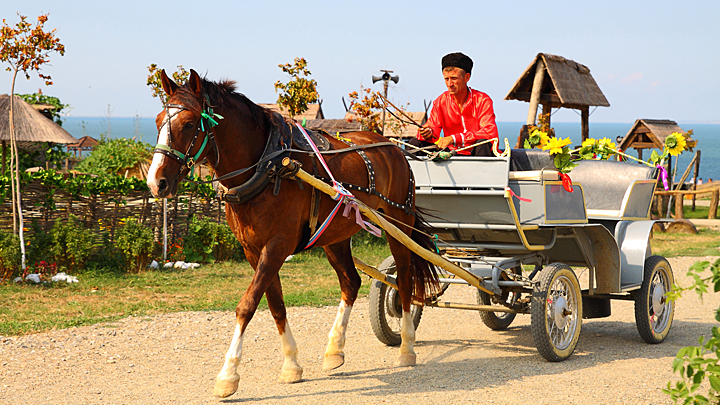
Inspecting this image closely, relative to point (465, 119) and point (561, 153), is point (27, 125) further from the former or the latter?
point (561, 153)

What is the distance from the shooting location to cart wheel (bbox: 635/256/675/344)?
5953mm

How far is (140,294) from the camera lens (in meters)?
8.23

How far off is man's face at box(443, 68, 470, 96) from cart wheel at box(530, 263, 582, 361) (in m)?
Answer: 1.76

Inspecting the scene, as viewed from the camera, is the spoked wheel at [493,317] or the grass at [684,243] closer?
the spoked wheel at [493,317]

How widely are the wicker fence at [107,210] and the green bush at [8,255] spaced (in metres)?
0.24

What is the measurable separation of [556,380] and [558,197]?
1.54 m

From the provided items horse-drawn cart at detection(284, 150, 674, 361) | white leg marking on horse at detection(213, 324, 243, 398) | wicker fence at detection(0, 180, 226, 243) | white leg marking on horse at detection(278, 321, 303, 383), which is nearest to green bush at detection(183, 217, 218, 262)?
wicker fence at detection(0, 180, 226, 243)

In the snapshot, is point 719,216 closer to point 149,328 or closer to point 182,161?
point 149,328

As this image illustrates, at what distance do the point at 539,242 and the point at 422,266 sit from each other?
1.27 metres

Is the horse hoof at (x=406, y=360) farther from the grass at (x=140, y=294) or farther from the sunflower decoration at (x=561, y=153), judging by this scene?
the grass at (x=140, y=294)

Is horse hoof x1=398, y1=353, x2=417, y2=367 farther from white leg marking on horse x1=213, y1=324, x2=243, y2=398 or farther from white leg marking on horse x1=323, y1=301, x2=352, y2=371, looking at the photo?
white leg marking on horse x1=213, y1=324, x2=243, y2=398

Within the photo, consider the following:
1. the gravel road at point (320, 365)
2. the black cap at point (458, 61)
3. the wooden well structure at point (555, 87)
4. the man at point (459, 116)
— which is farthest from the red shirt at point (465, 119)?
the wooden well structure at point (555, 87)

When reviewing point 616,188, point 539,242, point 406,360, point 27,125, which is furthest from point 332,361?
point 27,125

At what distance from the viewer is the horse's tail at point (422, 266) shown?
18.4 ft
